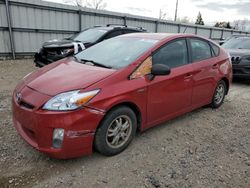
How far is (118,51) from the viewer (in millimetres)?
3611

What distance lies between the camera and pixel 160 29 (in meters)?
16.1

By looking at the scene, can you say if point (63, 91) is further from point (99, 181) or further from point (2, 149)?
point (2, 149)

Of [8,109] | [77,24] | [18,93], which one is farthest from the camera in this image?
[77,24]

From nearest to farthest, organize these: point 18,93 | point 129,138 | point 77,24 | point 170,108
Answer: point 18,93 → point 129,138 → point 170,108 → point 77,24

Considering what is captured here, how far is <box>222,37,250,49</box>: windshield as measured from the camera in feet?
27.3

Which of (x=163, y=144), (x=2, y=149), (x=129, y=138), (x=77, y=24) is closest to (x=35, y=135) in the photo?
(x=2, y=149)

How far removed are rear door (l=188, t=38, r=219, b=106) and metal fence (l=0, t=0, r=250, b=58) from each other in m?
4.51

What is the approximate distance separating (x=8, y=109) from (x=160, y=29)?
526 inches

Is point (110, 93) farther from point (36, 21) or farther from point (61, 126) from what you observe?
point (36, 21)

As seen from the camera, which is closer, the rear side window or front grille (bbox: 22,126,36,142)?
front grille (bbox: 22,126,36,142)

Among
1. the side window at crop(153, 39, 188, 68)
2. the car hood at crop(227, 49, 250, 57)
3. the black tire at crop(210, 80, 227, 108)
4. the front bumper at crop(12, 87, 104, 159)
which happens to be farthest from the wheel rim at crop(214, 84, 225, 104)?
the front bumper at crop(12, 87, 104, 159)

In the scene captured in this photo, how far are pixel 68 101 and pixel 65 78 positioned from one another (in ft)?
1.54

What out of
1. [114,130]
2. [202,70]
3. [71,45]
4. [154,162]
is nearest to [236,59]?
[202,70]

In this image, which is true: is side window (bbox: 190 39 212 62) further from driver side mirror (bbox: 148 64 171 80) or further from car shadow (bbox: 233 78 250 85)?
car shadow (bbox: 233 78 250 85)
